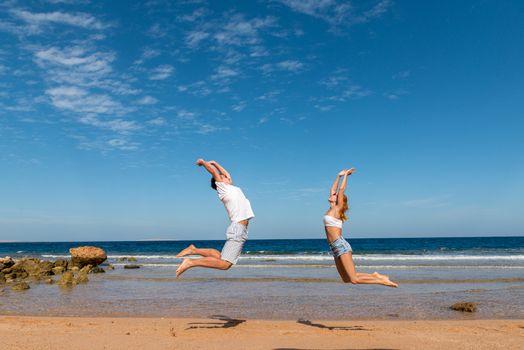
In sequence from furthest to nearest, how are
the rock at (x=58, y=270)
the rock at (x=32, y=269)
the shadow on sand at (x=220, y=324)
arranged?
the rock at (x=58, y=270) → the rock at (x=32, y=269) → the shadow on sand at (x=220, y=324)

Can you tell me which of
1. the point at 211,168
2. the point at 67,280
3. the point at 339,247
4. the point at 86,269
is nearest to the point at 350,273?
the point at 339,247

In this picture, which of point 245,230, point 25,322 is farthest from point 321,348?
point 25,322

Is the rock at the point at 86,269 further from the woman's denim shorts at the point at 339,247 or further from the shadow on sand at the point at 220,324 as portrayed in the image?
the woman's denim shorts at the point at 339,247

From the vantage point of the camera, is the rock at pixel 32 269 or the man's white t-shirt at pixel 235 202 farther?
the rock at pixel 32 269

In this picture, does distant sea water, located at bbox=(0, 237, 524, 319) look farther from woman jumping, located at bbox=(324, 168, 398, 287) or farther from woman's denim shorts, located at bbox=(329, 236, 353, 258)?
woman's denim shorts, located at bbox=(329, 236, 353, 258)

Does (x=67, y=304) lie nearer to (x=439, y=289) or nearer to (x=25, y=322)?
(x=25, y=322)

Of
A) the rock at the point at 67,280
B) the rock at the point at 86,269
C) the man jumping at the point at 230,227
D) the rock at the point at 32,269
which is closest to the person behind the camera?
the man jumping at the point at 230,227

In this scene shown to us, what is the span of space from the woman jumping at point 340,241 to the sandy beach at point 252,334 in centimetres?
103

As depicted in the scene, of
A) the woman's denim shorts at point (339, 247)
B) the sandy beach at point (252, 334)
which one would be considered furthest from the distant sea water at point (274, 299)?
the woman's denim shorts at point (339, 247)

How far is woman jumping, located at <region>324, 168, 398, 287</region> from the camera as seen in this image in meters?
7.21

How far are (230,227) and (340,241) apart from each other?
6.42ft

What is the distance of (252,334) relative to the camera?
303 inches

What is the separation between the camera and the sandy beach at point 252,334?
6.81 meters

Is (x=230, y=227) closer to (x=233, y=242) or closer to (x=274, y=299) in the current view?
(x=233, y=242)
